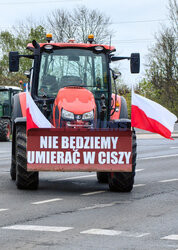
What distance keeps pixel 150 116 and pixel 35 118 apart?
201cm

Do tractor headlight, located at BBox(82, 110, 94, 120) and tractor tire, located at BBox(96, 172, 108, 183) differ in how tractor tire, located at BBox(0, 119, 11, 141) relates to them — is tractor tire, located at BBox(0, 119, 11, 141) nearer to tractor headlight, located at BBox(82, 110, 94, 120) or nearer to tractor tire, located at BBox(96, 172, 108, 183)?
tractor tire, located at BBox(96, 172, 108, 183)

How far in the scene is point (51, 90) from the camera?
13117 millimetres

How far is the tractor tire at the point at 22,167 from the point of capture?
39.9 ft

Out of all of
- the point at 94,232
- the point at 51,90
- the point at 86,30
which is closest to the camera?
the point at 94,232

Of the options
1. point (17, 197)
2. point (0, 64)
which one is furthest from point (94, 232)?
point (0, 64)

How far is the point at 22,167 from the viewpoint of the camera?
1216 centimetres

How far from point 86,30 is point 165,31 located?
7.70 meters

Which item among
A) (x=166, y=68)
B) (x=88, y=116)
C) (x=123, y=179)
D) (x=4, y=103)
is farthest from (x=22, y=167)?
(x=166, y=68)

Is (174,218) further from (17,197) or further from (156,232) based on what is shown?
(17,197)

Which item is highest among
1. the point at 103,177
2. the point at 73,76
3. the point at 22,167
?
the point at 73,76

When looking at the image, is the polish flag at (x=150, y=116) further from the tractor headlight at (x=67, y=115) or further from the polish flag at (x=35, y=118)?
the polish flag at (x=35, y=118)

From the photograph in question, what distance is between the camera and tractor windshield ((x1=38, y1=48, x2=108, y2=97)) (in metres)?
13.1

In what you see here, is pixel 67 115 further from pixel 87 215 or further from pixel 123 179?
pixel 87 215

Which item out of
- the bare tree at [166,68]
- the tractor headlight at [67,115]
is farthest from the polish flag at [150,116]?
the bare tree at [166,68]
